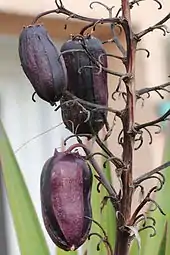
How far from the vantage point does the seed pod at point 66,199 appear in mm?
522

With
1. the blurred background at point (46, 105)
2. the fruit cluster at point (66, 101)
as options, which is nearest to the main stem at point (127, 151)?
the fruit cluster at point (66, 101)

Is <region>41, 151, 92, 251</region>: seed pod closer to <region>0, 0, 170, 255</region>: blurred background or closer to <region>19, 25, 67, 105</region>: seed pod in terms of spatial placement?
<region>19, 25, 67, 105</region>: seed pod

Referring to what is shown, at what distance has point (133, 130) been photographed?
536 millimetres

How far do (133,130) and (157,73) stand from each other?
92 cm

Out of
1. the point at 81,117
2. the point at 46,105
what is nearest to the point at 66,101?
the point at 81,117

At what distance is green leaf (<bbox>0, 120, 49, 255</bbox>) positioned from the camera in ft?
2.87

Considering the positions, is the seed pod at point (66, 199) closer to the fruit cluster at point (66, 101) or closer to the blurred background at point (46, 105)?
the fruit cluster at point (66, 101)

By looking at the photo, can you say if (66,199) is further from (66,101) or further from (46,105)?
(46,105)

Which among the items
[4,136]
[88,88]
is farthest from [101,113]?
[4,136]

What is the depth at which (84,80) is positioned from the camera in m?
0.56

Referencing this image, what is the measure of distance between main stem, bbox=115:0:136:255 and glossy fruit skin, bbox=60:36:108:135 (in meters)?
0.03

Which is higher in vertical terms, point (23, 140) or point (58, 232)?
point (58, 232)

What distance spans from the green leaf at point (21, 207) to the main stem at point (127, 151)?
347 millimetres

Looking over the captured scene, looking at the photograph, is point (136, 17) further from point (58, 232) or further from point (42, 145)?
point (58, 232)
